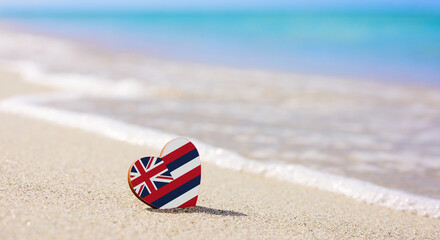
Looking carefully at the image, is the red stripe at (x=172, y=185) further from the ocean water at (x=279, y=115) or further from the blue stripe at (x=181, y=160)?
the ocean water at (x=279, y=115)

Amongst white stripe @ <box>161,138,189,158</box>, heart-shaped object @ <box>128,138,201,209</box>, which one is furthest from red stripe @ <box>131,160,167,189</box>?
white stripe @ <box>161,138,189,158</box>

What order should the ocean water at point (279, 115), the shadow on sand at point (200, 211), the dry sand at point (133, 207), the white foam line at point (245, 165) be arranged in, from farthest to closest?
the ocean water at point (279, 115), the white foam line at point (245, 165), the shadow on sand at point (200, 211), the dry sand at point (133, 207)

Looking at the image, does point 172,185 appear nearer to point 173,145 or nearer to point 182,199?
point 182,199

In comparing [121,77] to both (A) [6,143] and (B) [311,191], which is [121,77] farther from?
(B) [311,191]

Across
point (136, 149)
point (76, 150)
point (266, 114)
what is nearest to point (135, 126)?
point (136, 149)

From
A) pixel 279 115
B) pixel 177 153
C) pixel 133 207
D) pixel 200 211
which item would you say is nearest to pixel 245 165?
pixel 200 211

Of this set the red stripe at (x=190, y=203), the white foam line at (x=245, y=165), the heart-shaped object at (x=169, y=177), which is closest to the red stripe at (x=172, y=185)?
the heart-shaped object at (x=169, y=177)

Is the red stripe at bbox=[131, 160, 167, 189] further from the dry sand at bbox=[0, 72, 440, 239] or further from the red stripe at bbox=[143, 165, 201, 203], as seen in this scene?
the dry sand at bbox=[0, 72, 440, 239]
